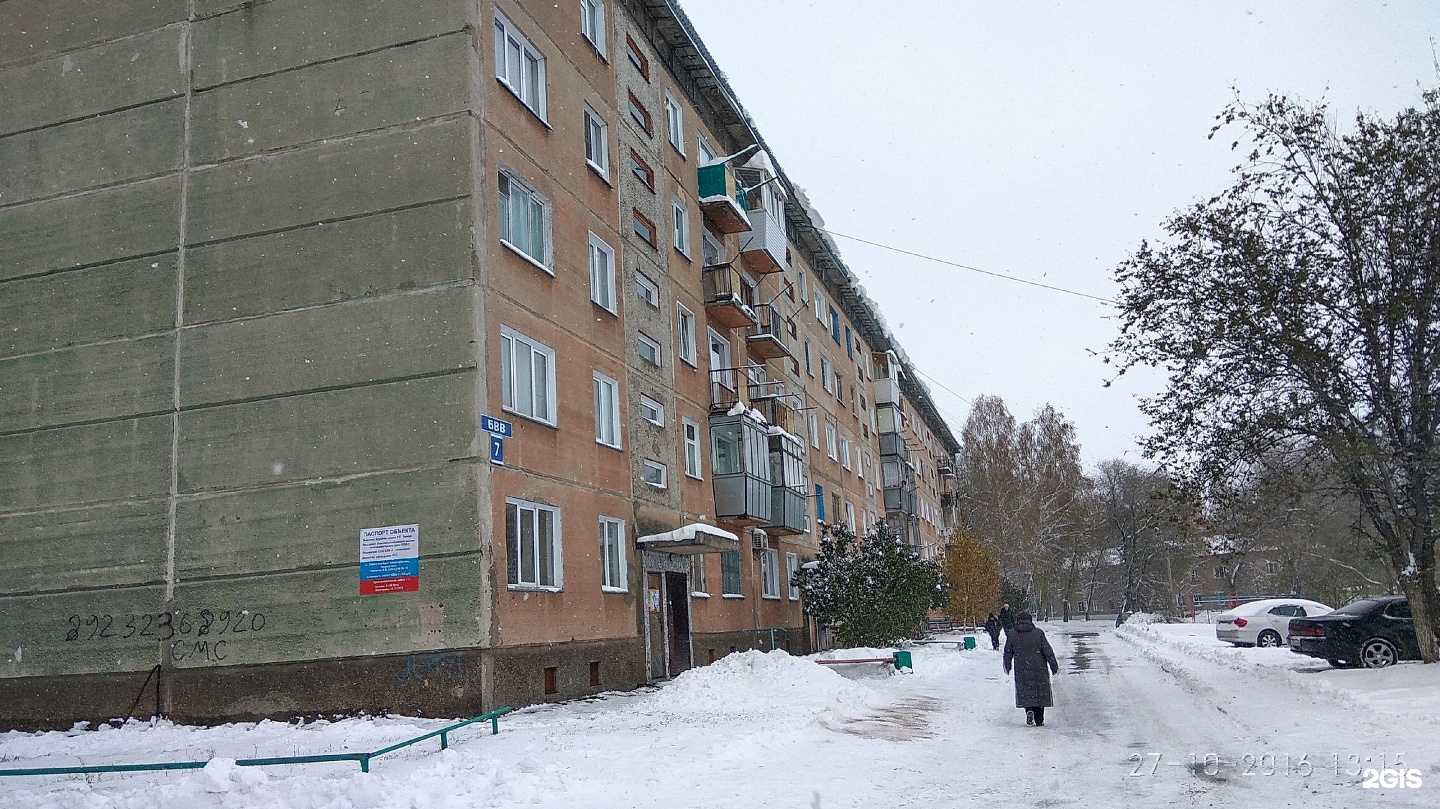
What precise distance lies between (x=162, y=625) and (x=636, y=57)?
14766 mm

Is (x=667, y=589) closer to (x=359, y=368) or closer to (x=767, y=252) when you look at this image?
(x=359, y=368)

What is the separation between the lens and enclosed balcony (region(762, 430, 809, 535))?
1096 inches

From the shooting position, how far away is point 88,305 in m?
17.6

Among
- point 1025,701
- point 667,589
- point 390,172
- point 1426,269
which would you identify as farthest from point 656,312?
point 1426,269

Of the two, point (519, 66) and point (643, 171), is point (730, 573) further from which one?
point (519, 66)

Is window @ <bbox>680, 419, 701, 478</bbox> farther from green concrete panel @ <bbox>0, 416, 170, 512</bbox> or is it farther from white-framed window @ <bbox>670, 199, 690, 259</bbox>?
green concrete panel @ <bbox>0, 416, 170, 512</bbox>

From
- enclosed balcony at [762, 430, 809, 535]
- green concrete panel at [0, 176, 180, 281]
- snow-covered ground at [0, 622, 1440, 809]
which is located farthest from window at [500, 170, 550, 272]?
enclosed balcony at [762, 430, 809, 535]

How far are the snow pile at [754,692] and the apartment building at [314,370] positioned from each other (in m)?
1.90

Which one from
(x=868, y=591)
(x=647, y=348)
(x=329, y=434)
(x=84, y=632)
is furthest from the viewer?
(x=868, y=591)

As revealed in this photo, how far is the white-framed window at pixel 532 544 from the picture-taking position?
51.5 feet

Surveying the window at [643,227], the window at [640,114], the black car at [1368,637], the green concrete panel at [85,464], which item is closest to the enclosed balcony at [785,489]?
the window at [643,227]

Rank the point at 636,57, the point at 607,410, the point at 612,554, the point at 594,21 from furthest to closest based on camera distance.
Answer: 1. the point at 636,57
2. the point at 594,21
3. the point at 607,410
4. the point at 612,554

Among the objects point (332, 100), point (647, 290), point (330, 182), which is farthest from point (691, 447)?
point (332, 100)

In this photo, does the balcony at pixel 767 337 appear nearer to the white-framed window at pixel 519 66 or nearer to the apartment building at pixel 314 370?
the apartment building at pixel 314 370
